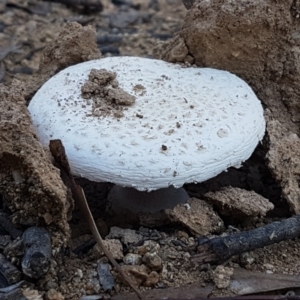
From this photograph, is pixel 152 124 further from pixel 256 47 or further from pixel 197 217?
pixel 256 47

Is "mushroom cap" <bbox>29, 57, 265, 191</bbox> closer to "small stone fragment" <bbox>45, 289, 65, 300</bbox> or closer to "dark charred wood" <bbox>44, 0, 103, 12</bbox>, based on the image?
"small stone fragment" <bbox>45, 289, 65, 300</bbox>

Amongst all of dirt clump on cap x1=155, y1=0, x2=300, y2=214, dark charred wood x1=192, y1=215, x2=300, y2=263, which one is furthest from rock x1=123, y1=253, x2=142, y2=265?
dirt clump on cap x1=155, y1=0, x2=300, y2=214

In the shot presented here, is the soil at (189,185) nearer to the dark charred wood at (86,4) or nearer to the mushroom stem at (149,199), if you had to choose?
the mushroom stem at (149,199)

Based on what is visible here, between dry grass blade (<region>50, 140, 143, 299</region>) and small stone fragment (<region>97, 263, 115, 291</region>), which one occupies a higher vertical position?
dry grass blade (<region>50, 140, 143, 299</region>)

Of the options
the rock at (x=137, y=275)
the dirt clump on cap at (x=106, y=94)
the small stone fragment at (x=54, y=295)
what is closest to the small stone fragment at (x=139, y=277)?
the rock at (x=137, y=275)

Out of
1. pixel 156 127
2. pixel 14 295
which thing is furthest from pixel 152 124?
pixel 14 295
